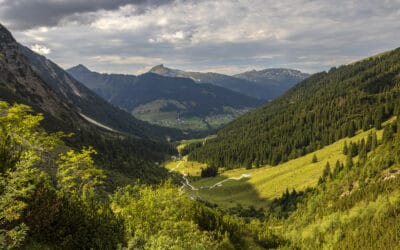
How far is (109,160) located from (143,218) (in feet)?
546

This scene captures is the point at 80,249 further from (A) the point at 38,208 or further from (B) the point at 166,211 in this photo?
(B) the point at 166,211

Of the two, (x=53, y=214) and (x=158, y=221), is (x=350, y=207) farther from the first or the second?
(x=53, y=214)

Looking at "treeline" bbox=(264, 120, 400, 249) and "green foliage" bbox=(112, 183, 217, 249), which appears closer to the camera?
"green foliage" bbox=(112, 183, 217, 249)

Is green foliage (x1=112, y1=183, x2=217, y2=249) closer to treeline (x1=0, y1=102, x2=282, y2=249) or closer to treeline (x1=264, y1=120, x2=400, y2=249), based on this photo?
treeline (x1=0, y1=102, x2=282, y2=249)

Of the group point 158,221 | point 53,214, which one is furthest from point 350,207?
point 53,214

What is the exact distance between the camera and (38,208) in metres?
25.0

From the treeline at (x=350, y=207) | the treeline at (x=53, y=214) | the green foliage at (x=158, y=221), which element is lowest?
the treeline at (x=350, y=207)

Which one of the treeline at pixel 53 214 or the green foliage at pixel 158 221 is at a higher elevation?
the treeline at pixel 53 214

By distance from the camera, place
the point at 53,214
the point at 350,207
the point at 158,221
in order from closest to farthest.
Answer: the point at 53,214, the point at 158,221, the point at 350,207

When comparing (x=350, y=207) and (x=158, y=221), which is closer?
(x=158, y=221)

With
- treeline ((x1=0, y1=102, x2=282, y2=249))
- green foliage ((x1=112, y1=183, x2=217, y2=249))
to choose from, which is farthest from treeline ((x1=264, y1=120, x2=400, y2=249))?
treeline ((x1=0, y1=102, x2=282, y2=249))

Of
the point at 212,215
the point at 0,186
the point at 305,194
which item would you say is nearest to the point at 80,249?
the point at 0,186

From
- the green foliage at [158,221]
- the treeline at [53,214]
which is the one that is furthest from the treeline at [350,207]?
the treeline at [53,214]

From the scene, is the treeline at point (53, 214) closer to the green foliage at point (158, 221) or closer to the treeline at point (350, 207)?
the green foliage at point (158, 221)
